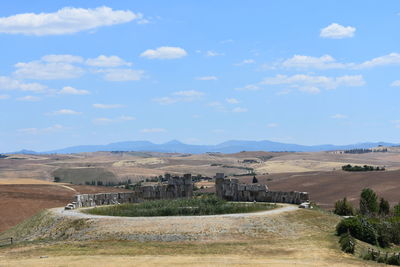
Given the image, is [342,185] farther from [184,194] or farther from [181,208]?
[181,208]

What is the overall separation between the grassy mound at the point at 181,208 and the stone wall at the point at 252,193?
4.32 m

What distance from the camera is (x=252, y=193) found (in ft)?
211

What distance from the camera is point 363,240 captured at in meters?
46.2

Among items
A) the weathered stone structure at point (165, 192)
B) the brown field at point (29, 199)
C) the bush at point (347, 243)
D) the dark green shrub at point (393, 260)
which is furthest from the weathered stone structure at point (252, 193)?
the brown field at point (29, 199)

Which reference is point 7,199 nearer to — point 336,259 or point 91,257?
point 91,257

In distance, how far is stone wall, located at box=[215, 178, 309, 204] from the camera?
2384 inches

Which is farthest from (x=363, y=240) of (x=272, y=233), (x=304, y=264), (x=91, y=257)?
(x=91, y=257)

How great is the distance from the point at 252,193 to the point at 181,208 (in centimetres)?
1430

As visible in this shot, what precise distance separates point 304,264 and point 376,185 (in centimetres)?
8325

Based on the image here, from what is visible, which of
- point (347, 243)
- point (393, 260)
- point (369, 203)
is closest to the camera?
point (393, 260)

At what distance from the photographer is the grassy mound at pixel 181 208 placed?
51969 mm

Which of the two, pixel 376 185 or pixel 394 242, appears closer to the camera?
pixel 394 242

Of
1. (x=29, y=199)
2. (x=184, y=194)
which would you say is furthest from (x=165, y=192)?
(x=29, y=199)

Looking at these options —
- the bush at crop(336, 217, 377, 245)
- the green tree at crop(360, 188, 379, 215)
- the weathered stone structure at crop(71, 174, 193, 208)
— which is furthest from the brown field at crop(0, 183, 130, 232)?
the green tree at crop(360, 188, 379, 215)
